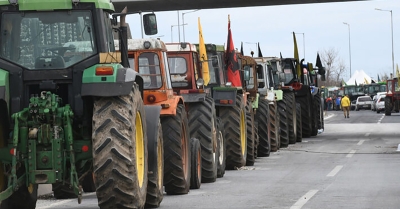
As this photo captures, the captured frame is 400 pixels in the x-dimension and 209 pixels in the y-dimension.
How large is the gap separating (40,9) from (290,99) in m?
22.3

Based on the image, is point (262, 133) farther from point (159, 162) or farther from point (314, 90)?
point (159, 162)

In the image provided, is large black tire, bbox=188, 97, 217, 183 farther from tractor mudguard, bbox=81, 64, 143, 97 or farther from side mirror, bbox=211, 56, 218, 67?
tractor mudguard, bbox=81, 64, 143, 97

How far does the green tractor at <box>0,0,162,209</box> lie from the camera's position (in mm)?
12367

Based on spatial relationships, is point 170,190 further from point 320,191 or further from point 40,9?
point 40,9

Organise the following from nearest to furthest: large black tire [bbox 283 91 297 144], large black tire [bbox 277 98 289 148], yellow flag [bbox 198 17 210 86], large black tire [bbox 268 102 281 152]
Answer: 1. yellow flag [bbox 198 17 210 86]
2. large black tire [bbox 268 102 281 152]
3. large black tire [bbox 277 98 289 148]
4. large black tire [bbox 283 91 297 144]

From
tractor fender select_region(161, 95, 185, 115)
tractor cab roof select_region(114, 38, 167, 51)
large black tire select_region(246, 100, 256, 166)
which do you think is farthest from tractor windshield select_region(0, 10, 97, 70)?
large black tire select_region(246, 100, 256, 166)

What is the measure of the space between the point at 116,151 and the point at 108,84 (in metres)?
0.76

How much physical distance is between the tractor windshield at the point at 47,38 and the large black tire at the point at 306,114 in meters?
25.3

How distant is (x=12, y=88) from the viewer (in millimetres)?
12711

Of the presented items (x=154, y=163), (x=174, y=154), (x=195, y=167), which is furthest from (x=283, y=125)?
(x=154, y=163)

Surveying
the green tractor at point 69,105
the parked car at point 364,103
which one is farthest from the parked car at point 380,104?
the green tractor at point 69,105

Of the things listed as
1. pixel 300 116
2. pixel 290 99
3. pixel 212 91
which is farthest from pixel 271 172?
pixel 300 116

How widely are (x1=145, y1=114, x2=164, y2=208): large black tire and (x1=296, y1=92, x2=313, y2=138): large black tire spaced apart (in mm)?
23619

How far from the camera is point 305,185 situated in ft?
60.4
